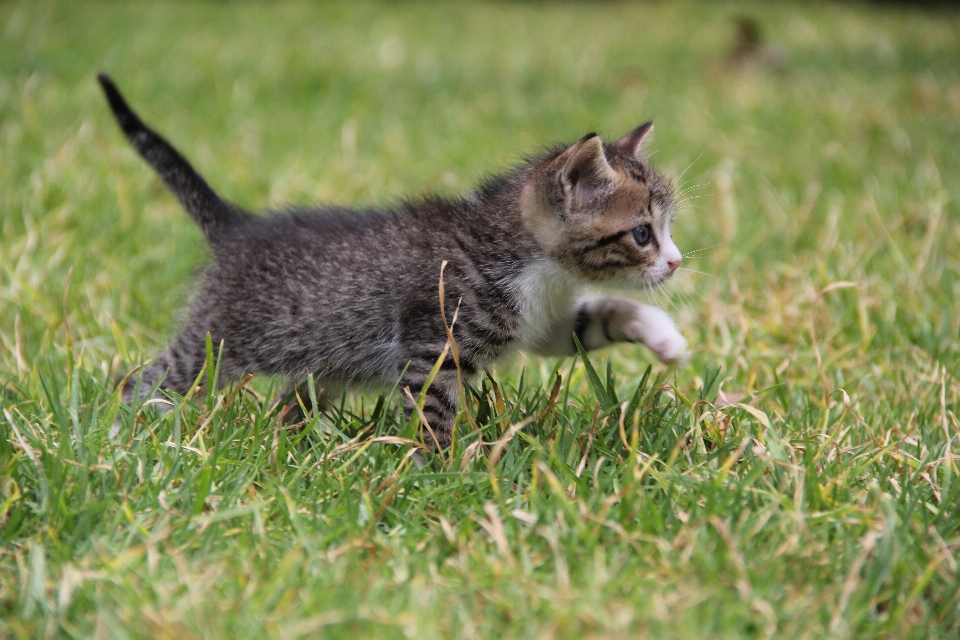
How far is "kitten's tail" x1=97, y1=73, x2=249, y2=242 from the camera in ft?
11.7

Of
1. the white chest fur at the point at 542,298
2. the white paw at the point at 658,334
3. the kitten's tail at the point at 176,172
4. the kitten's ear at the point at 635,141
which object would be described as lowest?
the white paw at the point at 658,334

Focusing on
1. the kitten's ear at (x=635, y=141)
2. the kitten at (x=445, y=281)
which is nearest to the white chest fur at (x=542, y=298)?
the kitten at (x=445, y=281)

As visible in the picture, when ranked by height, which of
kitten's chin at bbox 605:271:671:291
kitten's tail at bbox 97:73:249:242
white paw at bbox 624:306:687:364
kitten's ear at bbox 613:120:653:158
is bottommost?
white paw at bbox 624:306:687:364

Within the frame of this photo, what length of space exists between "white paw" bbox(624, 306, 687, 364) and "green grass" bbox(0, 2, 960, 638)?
91 mm

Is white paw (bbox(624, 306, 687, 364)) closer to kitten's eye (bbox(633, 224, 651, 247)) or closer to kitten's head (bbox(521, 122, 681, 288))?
kitten's head (bbox(521, 122, 681, 288))

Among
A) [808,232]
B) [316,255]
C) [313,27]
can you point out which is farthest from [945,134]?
[313,27]

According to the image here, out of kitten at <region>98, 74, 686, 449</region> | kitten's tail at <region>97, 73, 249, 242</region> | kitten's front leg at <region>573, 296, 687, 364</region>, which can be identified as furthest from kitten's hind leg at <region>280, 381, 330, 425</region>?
kitten's front leg at <region>573, 296, 687, 364</region>

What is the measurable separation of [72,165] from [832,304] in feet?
13.0

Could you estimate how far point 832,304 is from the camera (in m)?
4.31

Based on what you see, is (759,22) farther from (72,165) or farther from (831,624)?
(831,624)

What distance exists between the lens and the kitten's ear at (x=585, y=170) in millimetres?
2924

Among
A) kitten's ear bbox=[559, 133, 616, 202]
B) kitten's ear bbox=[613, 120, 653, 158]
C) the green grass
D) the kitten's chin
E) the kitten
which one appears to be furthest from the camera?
kitten's ear bbox=[613, 120, 653, 158]

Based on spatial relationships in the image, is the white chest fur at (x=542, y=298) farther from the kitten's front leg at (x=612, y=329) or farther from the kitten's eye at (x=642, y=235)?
the kitten's eye at (x=642, y=235)

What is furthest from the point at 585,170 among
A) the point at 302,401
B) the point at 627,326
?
the point at 302,401
